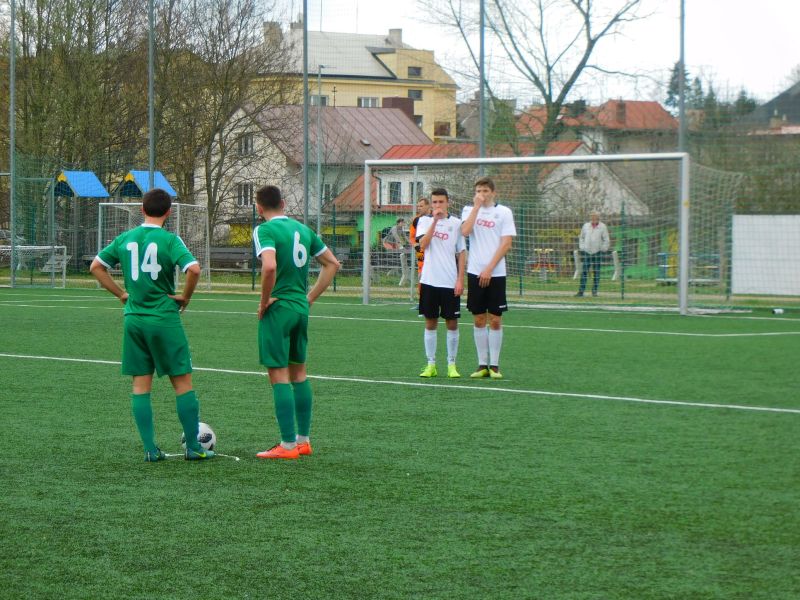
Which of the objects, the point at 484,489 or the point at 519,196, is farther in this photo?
the point at 519,196

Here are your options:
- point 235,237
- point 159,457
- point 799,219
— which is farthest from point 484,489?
point 235,237

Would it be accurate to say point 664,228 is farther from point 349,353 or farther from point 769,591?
point 769,591

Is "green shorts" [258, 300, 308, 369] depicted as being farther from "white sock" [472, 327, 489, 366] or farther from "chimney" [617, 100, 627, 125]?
"chimney" [617, 100, 627, 125]

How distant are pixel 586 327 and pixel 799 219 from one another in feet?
23.4

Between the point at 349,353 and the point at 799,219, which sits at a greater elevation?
the point at 799,219

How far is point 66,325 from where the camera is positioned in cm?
1700

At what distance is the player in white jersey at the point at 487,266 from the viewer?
35.8 ft

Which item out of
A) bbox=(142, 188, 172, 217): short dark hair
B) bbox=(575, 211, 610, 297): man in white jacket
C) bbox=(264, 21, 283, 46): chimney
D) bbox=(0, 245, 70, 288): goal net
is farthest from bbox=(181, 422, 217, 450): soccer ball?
bbox=(264, 21, 283, 46): chimney

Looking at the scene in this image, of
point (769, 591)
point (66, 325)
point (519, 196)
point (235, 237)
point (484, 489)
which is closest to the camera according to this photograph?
point (769, 591)

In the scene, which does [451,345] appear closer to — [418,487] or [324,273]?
[324,273]

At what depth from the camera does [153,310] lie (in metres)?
6.72

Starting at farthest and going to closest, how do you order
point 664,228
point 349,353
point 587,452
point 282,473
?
point 664,228 → point 349,353 → point 587,452 → point 282,473

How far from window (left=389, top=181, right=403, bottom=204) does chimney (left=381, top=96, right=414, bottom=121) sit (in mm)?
36546

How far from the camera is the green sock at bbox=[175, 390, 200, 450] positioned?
680 cm
